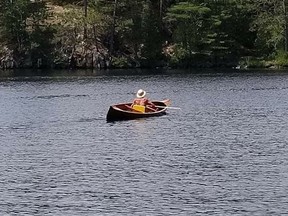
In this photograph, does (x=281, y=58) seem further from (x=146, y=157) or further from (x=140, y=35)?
(x=146, y=157)

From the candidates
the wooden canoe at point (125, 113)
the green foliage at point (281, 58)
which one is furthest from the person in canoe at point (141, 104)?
the green foliage at point (281, 58)

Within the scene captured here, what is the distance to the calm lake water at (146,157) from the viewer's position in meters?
35.2

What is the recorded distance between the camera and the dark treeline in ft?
436

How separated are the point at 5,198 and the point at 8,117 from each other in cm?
3072

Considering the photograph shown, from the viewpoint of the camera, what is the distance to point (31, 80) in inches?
4259

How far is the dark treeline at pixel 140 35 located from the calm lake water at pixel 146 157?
158 feet

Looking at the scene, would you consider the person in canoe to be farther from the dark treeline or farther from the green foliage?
the green foliage

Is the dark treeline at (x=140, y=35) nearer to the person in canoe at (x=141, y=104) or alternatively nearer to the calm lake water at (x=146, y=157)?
the calm lake water at (x=146, y=157)

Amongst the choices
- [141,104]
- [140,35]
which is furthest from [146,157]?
[140,35]

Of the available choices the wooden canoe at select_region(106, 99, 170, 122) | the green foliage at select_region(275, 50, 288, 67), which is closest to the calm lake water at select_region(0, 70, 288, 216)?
the wooden canoe at select_region(106, 99, 170, 122)

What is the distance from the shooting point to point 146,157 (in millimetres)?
46469

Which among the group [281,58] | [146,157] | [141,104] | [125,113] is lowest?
[146,157]

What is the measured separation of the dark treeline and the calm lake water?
48.0 metres

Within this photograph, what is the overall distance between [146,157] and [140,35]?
296 ft
